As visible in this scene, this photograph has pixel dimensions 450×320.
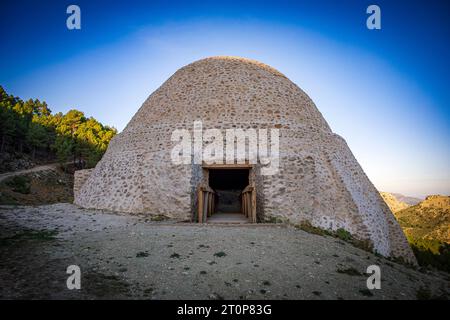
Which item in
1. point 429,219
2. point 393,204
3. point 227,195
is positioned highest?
point 227,195

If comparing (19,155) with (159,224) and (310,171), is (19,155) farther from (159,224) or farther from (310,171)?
(310,171)

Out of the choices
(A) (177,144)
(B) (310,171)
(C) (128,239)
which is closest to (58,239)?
(C) (128,239)

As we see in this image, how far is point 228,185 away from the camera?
24656 millimetres

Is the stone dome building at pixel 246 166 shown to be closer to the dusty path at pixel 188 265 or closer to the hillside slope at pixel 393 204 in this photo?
the dusty path at pixel 188 265

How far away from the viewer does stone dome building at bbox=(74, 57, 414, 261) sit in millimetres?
11797

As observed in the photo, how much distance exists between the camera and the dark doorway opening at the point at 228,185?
19888 mm

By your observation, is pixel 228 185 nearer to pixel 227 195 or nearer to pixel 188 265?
pixel 227 195

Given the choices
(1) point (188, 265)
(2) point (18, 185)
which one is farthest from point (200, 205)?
(2) point (18, 185)

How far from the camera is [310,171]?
12.3 meters

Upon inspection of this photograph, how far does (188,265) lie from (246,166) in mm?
7528

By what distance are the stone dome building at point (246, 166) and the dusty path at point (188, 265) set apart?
286 centimetres

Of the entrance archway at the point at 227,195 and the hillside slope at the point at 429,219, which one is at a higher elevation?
the entrance archway at the point at 227,195

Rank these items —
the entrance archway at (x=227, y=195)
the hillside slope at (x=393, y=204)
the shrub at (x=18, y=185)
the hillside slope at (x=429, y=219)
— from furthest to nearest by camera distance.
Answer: the hillside slope at (x=393, y=204)
the hillside slope at (x=429, y=219)
the shrub at (x=18, y=185)
the entrance archway at (x=227, y=195)

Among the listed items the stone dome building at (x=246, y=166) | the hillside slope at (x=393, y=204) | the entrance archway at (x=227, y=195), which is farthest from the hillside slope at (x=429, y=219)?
the stone dome building at (x=246, y=166)
